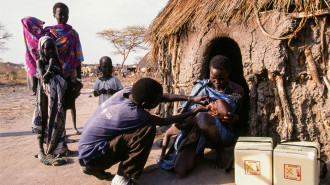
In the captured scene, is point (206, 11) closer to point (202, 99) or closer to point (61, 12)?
point (202, 99)

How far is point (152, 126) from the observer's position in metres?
2.47

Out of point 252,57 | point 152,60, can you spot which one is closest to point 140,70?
point 152,60

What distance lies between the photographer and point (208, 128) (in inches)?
110

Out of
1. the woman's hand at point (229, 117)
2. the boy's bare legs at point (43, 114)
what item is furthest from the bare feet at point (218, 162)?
the boy's bare legs at point (43, 114)

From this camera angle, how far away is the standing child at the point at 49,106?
3.20 m

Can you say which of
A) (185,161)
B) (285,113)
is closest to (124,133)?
(185,161)

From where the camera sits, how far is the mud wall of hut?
116 inches

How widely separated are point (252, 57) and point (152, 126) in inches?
65.4

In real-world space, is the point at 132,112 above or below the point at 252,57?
below

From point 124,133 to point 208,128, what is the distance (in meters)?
0.94

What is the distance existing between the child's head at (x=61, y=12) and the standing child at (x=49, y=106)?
81cm

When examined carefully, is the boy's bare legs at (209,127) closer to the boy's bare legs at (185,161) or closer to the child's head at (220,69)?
the boy's bare legs at (185,161)

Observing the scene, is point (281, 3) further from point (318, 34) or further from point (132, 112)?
point (132, 112)

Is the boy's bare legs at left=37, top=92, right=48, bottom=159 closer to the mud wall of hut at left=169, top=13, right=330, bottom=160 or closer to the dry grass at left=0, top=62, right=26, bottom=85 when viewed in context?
the mud wall of hut at left=169, top=13, right=330, bottom=160
